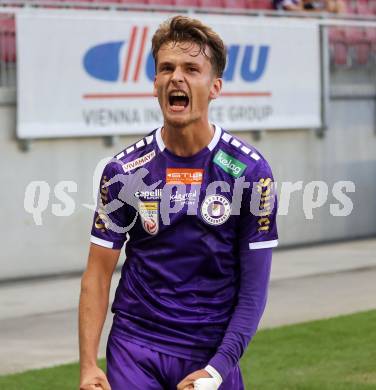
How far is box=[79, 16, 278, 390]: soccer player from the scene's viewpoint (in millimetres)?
4145

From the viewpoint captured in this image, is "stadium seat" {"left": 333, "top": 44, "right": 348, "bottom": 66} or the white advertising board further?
"stadium seat" {"left": 333, "top": 44, "right": 348, "bottom": 66}

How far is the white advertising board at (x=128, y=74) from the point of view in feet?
44.5

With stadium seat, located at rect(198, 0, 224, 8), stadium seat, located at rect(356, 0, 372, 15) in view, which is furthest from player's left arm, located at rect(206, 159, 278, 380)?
stadium seat, located at rect(356, 0, 372, 15)

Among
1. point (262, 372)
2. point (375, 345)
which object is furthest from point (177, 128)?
point (375, 345)

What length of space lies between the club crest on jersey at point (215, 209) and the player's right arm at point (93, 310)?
1.17ft

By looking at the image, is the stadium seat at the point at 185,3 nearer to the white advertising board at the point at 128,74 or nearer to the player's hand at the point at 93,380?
the white advertising board at the point at 128,74

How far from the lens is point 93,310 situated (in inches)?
162

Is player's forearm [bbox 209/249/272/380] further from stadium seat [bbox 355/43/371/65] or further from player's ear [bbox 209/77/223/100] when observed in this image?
stadium seat [bbox 355/43/371/65]

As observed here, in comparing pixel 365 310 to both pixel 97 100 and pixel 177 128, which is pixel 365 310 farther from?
pixel 177 128

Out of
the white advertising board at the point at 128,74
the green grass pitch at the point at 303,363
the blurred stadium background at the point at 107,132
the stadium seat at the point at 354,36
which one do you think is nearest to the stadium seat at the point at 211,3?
the blurred stadium background at the point at 107,132

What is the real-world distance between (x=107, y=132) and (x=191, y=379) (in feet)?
34.7

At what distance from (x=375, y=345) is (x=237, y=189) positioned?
19.0ft

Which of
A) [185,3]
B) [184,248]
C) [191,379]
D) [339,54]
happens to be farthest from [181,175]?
[339,54]

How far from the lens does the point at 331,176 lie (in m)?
17.5
